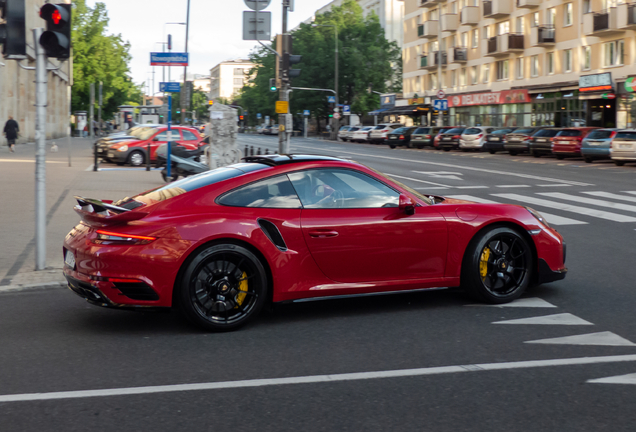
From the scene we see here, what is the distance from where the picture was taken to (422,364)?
4945 millimetres

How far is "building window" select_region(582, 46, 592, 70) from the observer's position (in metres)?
45.2

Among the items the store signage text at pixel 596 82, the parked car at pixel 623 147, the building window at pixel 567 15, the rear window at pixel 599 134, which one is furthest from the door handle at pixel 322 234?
the building window at pixel 567 15

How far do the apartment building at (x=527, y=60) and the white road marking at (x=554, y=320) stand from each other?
35387 mm

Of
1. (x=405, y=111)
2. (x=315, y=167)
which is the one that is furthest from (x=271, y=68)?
(x=315, y=167)

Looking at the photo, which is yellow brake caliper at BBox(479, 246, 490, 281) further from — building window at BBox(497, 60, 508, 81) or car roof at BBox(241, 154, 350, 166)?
building window at BBox(497, 60, 508, 81)

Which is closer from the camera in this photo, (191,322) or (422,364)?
(422,364)

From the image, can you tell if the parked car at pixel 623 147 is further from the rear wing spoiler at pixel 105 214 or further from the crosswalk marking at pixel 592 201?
the rear wing spoiler at pixel 105 214

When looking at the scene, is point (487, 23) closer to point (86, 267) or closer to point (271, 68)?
point (271, 68)

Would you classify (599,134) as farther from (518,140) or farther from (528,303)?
(528,303)

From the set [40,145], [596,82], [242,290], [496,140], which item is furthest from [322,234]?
[596,82]

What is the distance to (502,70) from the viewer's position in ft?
183

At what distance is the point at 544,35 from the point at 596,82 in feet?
26.0

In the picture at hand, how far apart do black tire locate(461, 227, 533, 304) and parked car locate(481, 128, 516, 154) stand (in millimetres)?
36288

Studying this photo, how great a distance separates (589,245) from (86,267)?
6.81 metres
